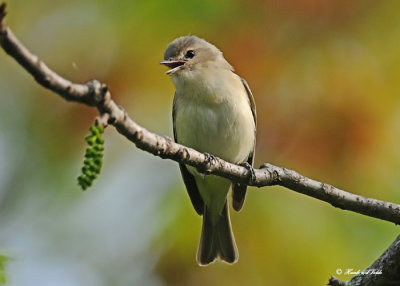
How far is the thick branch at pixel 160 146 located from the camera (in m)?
2.07

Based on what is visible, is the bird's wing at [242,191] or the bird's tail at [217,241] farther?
the bird's tail at [217,241]

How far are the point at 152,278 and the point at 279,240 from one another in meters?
1.35

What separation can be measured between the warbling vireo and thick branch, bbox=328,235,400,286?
196 cm

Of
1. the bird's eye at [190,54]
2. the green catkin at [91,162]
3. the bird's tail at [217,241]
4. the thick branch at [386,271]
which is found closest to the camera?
the green catkin at [91,162]

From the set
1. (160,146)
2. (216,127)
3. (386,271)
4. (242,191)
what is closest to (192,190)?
(242,191)

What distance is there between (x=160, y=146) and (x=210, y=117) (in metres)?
2.18

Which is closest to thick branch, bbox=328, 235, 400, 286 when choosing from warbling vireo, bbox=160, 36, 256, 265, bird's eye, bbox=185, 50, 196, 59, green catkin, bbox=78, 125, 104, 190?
green catkin, bbox=78, 125, 104, 190

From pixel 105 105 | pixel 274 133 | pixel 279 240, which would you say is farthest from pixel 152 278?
pixel 105 105

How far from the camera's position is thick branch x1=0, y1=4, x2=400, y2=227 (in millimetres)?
2066

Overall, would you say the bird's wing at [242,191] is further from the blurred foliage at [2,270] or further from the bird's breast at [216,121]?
the blurred foliage at [2,270]

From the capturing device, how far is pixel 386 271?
3.36 meters

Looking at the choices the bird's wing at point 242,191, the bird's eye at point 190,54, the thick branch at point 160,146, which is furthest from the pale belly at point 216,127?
the thick branch at point 160,146

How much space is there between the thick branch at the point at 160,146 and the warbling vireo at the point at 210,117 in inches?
51.7

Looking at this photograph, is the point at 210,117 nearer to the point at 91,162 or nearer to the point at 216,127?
the point at 216,127
